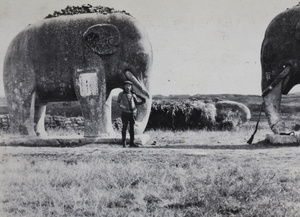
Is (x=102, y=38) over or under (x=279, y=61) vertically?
over

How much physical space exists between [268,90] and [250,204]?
4.91 metres

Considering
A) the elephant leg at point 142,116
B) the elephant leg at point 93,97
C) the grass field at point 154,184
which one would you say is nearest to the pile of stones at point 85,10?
the elephant leg at point 93,97

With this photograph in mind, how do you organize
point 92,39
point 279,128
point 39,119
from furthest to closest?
point 39,119 < point 92,39 < point 279,128

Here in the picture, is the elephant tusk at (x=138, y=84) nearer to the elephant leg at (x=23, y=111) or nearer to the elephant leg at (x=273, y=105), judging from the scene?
the elephant leg at (x=23, y=111)

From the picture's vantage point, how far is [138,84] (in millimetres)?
7812

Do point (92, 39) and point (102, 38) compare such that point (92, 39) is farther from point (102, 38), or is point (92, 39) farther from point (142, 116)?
point (142, 116)

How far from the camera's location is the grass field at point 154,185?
328cm

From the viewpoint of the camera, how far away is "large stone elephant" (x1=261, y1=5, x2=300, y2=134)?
765 centimetres

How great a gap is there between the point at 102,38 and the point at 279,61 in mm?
3370

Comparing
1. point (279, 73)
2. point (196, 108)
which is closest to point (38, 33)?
point (279, 73)

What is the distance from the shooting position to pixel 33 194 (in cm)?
373

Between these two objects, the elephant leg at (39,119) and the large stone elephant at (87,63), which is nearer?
the large stone elephant at (87,63)

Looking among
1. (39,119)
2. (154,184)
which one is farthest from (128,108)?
(154,184)

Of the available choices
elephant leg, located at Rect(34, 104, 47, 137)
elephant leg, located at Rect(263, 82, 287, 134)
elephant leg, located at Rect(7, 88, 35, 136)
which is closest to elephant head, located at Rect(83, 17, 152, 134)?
elephant leg, located at Rect(7, 88, 35, 136)
